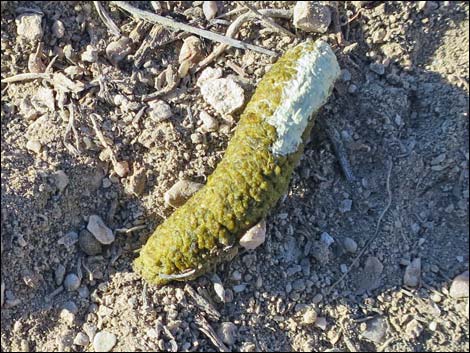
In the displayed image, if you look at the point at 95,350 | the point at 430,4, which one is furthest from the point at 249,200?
the point at 430,4

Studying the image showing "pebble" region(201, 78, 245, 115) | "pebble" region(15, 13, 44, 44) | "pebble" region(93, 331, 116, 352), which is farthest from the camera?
"pebble" region(15, 13, 44, 44)

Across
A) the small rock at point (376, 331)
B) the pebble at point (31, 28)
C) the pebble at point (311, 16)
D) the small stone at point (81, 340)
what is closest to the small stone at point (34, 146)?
the pebble at point (31, 28)

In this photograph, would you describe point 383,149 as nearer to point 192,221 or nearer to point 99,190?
point 192,221

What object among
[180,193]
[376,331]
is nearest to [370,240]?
[376,331]

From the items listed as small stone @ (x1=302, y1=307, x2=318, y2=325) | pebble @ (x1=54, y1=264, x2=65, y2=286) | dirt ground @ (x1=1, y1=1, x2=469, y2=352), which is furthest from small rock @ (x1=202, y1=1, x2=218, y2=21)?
small stone @ (x1=302, y1=307, x2=318, y2=325)

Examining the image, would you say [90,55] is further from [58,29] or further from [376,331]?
[376,331]

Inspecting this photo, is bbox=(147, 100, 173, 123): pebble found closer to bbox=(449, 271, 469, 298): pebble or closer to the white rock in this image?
the white rock
